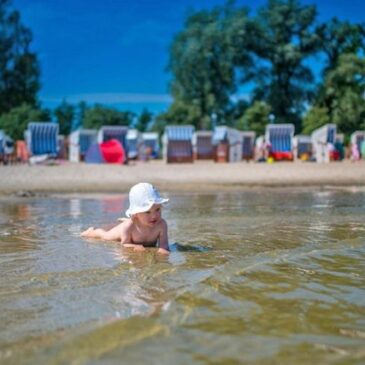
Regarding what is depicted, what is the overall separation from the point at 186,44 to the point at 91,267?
A: 136 feet

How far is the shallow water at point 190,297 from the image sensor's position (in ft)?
7.14

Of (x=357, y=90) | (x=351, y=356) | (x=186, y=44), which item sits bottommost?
(x=351, y=356)

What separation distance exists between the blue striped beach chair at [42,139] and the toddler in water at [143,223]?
16.8 metres

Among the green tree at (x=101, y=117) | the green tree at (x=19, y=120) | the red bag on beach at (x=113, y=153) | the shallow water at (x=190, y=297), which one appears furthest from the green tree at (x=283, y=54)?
Answer: the shallow water at (x=190, y=297)

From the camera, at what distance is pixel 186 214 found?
302 inches

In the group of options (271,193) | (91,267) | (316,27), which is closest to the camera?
(91,267)

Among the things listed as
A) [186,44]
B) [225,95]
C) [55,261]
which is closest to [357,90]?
[225,95]

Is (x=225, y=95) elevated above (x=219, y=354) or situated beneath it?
elevated above

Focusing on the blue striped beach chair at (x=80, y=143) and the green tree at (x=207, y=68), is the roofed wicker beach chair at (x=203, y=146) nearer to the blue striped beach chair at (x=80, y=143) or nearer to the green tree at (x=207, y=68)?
the blue striped beach chair at (x=80, y=143)

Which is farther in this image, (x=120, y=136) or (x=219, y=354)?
Result: (x=120, y=136)

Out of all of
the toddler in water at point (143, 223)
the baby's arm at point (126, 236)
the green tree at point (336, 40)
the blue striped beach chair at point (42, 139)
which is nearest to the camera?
the toddler in water at point (143, 223)

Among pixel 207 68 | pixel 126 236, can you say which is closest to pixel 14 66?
pixel 207 68

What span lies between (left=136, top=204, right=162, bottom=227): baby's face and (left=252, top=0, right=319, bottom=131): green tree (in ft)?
125

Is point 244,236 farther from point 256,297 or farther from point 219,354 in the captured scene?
point 219,354
